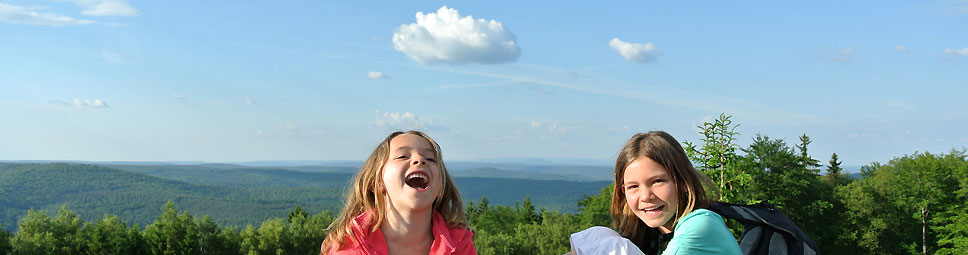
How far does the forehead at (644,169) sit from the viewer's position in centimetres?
406

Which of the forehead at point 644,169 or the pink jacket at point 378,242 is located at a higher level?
the forehead at point 644,169

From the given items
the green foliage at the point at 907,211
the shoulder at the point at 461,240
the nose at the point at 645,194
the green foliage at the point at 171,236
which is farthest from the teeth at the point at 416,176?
the green foliage at the point at 171,236

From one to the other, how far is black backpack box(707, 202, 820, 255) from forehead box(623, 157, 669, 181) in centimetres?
43

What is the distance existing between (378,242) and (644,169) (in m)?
1.70

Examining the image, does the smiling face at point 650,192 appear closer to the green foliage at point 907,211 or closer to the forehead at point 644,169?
the forehead at point 644,169

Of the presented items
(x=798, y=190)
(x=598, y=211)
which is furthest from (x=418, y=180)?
(x=598, y=211)

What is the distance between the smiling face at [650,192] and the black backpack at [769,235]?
317 mm

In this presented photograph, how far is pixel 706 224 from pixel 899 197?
2169 inches

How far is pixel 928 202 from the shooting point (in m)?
48.8

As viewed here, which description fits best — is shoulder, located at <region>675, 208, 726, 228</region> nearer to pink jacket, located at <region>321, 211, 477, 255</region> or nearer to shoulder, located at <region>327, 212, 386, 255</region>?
pink jacket, located at <region>321, 211, 477, 255</region>

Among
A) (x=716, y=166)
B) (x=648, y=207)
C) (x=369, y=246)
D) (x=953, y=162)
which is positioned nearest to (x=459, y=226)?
(x=369, y=246)

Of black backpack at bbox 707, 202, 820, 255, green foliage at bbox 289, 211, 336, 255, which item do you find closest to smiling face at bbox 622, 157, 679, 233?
black backpack at bbox 707, 202, 820, 255

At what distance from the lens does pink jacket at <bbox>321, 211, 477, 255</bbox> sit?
4297mm

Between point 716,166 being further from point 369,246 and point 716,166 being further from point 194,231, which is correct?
point 194,231
